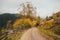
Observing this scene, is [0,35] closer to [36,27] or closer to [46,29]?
[36,27]

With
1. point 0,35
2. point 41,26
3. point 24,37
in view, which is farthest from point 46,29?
point 0,35

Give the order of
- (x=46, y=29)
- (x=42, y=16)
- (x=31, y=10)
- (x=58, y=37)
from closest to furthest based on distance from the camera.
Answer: (x=58, y=37) → (x=46, y=29) → (x=42, y=16) → (x=31, y=10)

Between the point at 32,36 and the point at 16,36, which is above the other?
the point at 16,36

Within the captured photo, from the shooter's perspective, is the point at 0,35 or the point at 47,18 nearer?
the point at 47,18

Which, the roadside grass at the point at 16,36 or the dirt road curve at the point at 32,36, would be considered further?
the roadside grass at the point at 16,36

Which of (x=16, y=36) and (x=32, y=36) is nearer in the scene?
(x=16, y=36)

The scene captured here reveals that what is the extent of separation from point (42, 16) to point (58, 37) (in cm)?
194

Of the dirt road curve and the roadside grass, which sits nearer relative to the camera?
the dirt road curve

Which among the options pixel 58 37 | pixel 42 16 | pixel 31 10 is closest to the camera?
pixel 58 37

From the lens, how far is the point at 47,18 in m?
A: 9.61

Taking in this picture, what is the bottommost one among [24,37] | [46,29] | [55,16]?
[24,37]

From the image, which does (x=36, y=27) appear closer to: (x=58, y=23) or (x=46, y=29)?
(x=46, y=29)

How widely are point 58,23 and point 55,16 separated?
0.38 metres

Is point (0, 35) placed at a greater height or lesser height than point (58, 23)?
lesser
